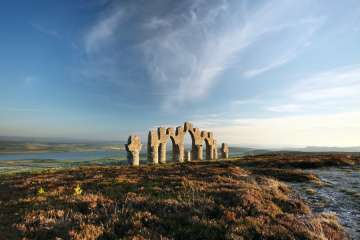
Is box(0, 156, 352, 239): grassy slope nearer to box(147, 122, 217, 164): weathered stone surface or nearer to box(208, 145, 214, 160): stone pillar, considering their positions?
box(147, 122, 217, 164): weathered stone surface

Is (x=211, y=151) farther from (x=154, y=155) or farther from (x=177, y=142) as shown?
(x=154, y=155)

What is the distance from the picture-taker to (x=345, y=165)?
26.5 m

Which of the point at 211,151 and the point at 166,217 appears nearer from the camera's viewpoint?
the point at 166,217

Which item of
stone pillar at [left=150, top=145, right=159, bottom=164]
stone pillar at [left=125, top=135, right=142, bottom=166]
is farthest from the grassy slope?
stone pillar at [left=150, top=145, right=159, bottom=164]

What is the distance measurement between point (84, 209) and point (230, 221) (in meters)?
5.13

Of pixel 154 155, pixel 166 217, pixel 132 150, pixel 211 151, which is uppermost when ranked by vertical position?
pixel 132 150

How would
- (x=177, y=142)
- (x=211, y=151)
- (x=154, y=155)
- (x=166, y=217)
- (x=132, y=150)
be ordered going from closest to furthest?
(x=166, y=217) → (x=132, y=150) → (x=154, y=155) → (x=177, y=142) → (x=211, y=151)

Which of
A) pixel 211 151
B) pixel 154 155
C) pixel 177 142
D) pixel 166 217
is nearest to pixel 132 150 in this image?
pixel 154 155

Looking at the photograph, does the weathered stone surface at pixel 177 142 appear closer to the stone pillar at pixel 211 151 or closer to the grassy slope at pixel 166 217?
the stone pillar at pixel 211 151

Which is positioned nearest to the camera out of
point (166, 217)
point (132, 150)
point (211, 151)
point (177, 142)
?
point (166, 217)

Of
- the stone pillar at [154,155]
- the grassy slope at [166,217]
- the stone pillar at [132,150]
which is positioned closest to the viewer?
the grassy slope at [166,217]

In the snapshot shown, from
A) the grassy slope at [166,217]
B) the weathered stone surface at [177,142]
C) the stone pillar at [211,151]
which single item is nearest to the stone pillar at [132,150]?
the weathered stone surface at [177,142]

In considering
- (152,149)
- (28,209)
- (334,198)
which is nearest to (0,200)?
(28,209)

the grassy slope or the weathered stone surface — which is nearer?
the grassy slope
